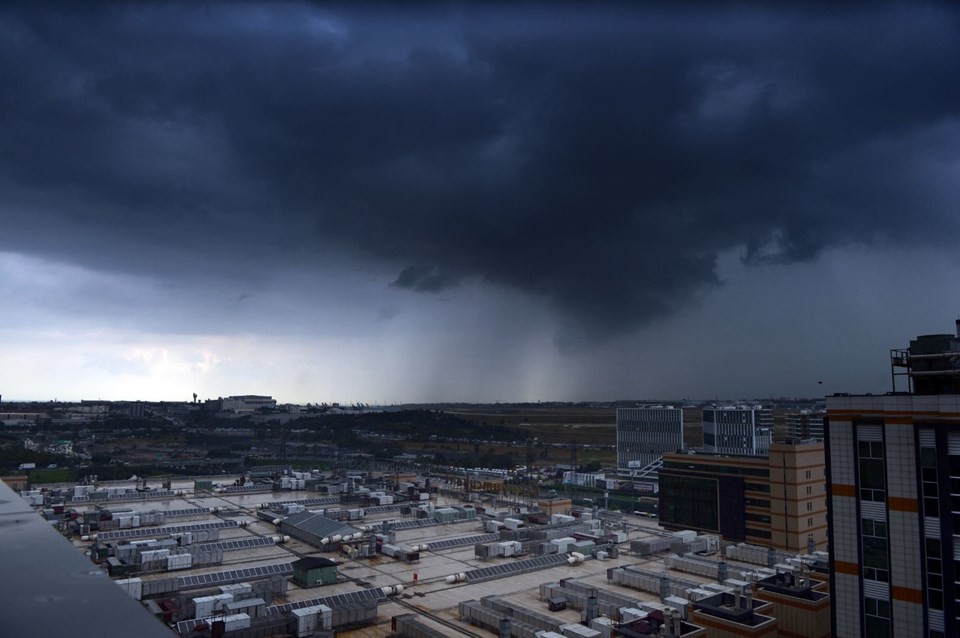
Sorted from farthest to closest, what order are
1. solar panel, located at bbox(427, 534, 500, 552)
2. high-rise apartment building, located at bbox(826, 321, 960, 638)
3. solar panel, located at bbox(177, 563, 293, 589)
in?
solar panel, located at bbox(427, 534, 500, 552)
solar panel, located at bbox(177, 563, 293, 589)
high-rise apartment building, located at bbox(826, 321, 960, 638)

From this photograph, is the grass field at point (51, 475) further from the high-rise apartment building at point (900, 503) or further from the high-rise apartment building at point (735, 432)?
the high-rise apartment building at point (900, 503)

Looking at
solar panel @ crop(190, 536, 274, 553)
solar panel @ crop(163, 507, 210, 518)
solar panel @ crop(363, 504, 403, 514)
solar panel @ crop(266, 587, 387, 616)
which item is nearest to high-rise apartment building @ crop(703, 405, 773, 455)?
solar panel @ crop(363, 504, 403, 514)

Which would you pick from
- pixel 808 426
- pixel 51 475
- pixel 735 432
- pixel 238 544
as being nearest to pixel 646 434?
pixel 735 432

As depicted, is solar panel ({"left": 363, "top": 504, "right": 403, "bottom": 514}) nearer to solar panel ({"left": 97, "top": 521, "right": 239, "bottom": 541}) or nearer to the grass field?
solar panel ({"left": 97, "top": 521, "right": 239, "bottom": 541})

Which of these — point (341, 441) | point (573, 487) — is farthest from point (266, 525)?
point (341, 441)

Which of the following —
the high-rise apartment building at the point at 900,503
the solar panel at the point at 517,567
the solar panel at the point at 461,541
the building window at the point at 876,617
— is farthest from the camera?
the solar panel at the point at 461,541

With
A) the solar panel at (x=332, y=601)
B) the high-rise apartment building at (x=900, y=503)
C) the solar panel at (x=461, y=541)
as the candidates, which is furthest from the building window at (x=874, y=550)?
the solar panel at (x=461, y=541)
